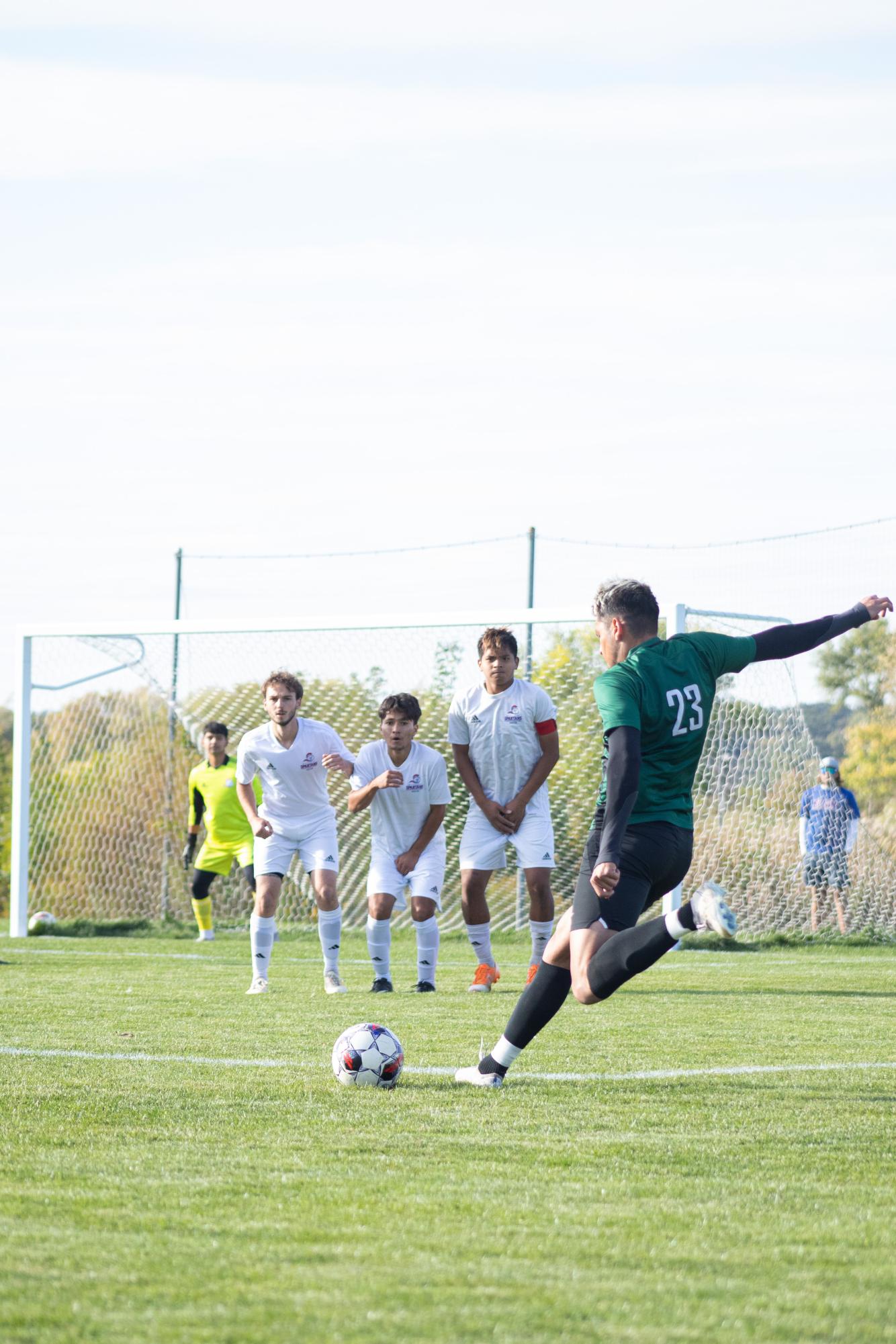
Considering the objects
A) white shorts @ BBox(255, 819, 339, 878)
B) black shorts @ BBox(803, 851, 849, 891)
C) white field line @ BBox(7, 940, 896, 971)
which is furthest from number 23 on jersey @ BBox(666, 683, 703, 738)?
black shorts @ BBox(803, 851, 849, 891)

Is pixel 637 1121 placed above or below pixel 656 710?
below

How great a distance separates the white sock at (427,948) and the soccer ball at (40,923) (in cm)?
795

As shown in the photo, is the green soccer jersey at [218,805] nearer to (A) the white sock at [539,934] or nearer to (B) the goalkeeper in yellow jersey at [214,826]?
(B) the goalkeeper in yellow jersey at [214,826]

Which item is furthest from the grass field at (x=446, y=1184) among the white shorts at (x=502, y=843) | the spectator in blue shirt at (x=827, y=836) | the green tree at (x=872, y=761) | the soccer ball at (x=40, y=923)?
the green tree at (x=872, y=761)

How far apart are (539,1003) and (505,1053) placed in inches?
11.9

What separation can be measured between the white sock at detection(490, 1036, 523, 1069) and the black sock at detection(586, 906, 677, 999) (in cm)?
61

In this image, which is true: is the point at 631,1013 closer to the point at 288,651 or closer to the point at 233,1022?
the point at 233,1022

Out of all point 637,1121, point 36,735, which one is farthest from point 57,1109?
point 36,735

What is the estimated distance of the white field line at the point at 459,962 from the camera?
544 inches

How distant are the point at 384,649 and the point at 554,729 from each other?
8.03 m

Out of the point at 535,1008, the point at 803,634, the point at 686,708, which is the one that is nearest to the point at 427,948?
the point at 535,1008

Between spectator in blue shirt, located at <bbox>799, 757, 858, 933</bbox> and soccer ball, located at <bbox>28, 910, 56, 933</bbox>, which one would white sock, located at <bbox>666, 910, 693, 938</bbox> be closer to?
spectator in blue shirt, located at <bbox>799, 757, 858, 933</bbox>

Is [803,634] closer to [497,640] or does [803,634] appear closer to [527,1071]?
[527,1071]

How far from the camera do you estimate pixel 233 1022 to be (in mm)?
8961
